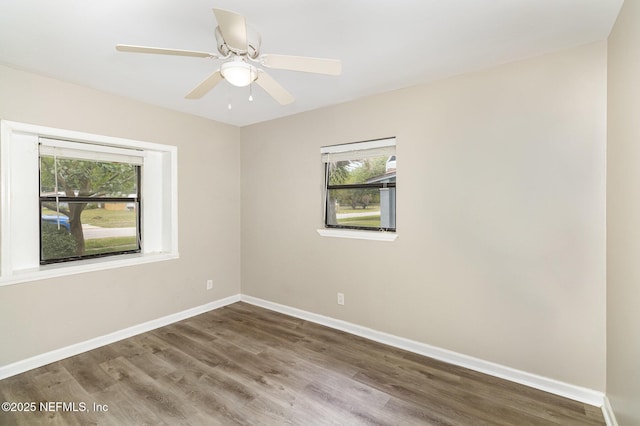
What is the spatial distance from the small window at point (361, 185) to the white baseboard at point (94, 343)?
76.7 inches

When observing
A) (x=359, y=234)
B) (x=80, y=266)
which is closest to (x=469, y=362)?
(x=359, y=234)

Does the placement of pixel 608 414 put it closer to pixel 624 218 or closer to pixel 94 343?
pixel 624 218

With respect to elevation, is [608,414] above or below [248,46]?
below

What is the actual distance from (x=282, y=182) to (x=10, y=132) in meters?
2.40

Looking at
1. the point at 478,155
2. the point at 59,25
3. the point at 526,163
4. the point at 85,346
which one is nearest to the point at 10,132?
the point at 59,25

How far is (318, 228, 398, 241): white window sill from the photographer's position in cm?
290

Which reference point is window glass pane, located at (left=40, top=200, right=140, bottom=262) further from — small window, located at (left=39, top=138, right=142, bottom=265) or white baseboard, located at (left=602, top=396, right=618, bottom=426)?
white baseboard, located at (left=602, top=396, right=618, bottom=426)

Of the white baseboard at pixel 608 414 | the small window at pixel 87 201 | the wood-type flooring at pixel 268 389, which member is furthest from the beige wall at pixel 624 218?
the small window at pixel 87 201

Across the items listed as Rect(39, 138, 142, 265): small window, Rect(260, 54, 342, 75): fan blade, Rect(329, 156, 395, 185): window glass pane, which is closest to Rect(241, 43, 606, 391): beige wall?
Rect(329, 156, 395, 185): window glass pane

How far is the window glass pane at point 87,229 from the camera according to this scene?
2.78 metres

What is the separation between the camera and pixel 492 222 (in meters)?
2.36

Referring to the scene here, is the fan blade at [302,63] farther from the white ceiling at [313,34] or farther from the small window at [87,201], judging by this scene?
the small window at [87,201]

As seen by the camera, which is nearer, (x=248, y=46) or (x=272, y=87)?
(x=248, y=46)

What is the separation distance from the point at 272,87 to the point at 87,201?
7.99ft
